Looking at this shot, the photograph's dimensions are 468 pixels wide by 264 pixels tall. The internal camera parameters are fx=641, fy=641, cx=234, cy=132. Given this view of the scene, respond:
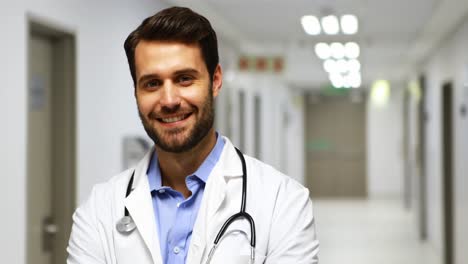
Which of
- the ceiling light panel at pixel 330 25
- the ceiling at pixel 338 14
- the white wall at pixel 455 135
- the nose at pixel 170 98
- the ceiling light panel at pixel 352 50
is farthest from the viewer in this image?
the ceiling light panel at pixel 352 50

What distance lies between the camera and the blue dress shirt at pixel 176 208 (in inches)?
56.6

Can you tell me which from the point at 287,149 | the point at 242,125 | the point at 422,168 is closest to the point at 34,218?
the point at 242,125

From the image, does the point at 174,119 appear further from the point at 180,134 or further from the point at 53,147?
the point at 53,147

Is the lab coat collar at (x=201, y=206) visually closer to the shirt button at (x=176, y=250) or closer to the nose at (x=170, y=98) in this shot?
the shirt button at (x=176, y=250)

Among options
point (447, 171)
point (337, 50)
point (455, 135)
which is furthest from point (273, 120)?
point (455, 135)

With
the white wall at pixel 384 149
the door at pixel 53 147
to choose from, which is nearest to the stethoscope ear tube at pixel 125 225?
the door at pixel 53 147

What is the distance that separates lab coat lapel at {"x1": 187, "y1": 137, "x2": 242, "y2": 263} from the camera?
1397 millimetres

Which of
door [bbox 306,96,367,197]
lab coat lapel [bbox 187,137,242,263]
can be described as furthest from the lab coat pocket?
door [bbox 306,96,367,197]

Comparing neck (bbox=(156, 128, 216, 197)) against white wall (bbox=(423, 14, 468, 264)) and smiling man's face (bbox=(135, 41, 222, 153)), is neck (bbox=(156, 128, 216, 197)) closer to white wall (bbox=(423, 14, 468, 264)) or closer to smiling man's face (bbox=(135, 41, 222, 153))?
smiling man's face (bbox=(135, 41, 222, 153))

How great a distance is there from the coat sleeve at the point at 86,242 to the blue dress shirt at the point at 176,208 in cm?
14

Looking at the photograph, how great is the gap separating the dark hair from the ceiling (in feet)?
13.1

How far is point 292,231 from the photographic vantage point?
4.63ft

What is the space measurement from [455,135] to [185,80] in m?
5.34

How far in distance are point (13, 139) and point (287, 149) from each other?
1161 centimetres
